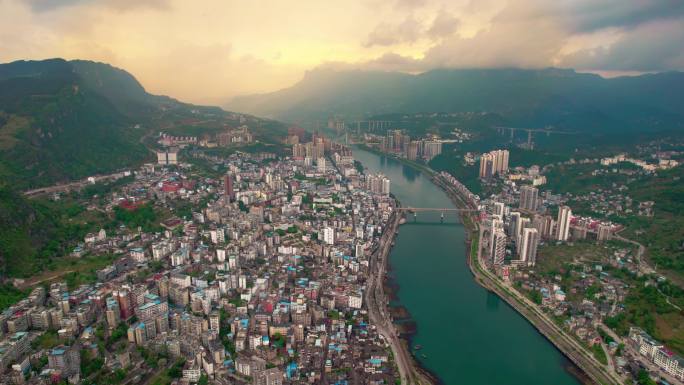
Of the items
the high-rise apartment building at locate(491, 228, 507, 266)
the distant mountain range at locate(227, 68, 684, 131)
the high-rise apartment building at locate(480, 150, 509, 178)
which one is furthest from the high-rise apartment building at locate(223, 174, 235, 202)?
the distant mountain range at locate(227, 68, 684, 131)

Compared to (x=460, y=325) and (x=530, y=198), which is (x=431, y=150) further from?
(x=460, y=325)

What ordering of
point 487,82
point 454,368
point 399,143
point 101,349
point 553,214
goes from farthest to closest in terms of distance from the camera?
point 487,82, point 399,143, point 553,214, point 454,368, point 101,349

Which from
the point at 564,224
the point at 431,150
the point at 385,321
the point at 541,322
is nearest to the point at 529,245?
the point at 564,224

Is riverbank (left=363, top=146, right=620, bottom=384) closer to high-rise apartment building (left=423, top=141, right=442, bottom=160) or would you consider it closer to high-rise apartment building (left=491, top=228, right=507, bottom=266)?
high-rise apartment building (left=491, top=228, right=507, bottom=266)

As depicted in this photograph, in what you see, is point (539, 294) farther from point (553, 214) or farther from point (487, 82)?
point (487, 82)

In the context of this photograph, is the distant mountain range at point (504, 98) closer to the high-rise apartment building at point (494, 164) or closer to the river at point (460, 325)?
the high-rise apartment building at point (494, 164)

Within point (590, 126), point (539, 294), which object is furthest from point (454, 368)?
point (590, 126)

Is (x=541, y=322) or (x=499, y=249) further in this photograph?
(x=499, y=249)
